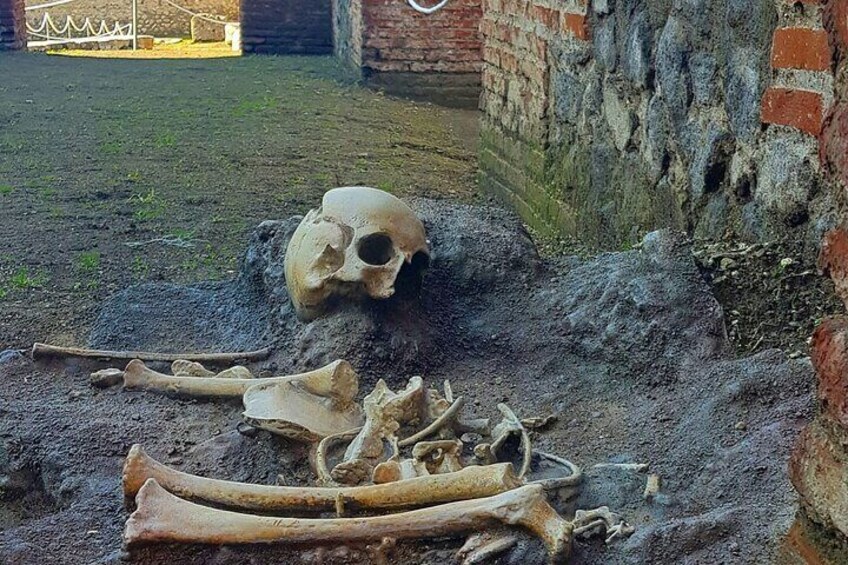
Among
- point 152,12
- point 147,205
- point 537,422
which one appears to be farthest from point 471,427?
point 152,12

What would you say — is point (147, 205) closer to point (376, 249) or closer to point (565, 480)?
point (376, 249)

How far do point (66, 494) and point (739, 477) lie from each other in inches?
55.1

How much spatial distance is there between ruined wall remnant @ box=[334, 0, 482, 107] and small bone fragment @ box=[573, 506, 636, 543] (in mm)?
7623

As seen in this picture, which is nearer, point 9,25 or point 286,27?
point 9,25

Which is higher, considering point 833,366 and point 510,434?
point 833,366

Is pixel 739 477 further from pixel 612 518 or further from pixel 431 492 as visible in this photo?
pixel 431 492

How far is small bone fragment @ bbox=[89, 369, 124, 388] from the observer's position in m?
2.98

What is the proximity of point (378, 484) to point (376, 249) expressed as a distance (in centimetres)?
116

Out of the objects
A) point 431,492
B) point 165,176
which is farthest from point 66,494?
point 165,176

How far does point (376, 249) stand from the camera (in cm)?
319

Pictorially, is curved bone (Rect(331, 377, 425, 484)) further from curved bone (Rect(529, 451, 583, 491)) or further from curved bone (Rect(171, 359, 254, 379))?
curved bone (Rect(171, 359, 254, 379))

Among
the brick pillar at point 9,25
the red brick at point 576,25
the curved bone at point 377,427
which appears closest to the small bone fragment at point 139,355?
the curved bone at point 377,427

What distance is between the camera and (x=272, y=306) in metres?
3.49

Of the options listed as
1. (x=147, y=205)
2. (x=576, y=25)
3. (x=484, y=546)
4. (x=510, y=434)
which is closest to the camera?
(x=484, y=546)
